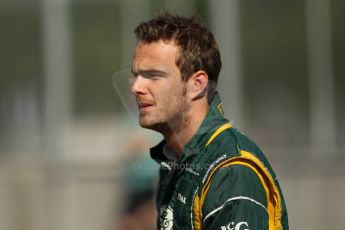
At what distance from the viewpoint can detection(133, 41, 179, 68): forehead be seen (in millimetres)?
3535

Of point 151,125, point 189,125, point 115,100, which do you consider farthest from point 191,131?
point 115,100

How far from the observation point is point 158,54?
140 inches

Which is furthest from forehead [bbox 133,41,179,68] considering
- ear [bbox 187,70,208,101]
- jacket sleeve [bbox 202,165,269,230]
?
jacket sleeve [bbox 202,165,269,230]

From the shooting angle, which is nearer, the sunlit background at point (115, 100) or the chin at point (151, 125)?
the chin at point (151, 125)

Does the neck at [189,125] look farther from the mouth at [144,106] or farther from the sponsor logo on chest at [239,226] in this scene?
the sponsor logo on chest at [239,226]

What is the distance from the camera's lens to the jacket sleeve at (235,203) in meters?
3.15

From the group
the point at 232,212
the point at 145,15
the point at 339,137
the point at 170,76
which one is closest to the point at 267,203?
the point at 232,212

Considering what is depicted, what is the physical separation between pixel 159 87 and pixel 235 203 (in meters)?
0.62

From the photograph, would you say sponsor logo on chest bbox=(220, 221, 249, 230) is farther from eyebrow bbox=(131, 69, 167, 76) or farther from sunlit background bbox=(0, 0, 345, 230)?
sunlit background bbox=(0, 0, 345, 230)

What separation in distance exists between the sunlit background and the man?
5.05m

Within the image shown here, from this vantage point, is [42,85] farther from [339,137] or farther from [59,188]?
[339,137]

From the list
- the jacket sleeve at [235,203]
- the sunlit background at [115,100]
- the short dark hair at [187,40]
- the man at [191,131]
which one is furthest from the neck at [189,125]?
the sunlit background at [115,100]

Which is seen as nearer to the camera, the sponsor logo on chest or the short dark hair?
the sponsor logo on chest

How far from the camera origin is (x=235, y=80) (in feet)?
31.3
